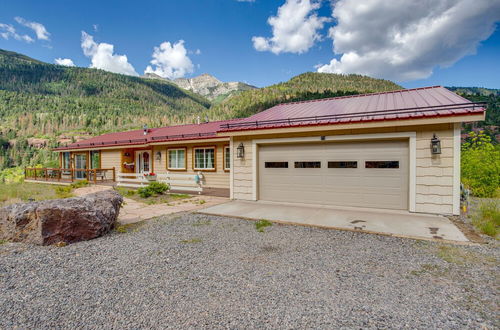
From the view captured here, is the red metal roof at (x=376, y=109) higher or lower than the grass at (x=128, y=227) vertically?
higher

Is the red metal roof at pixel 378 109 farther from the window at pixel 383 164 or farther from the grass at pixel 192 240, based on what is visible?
the grass at pixel 192 240

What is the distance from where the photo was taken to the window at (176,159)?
45.1 feet

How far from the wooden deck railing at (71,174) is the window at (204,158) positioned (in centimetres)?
691

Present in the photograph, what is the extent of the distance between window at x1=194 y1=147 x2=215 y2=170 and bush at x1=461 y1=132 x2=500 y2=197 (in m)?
11.8

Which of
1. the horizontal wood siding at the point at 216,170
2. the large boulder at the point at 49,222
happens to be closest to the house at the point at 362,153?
the horizontal wood siding at the point at 216,170

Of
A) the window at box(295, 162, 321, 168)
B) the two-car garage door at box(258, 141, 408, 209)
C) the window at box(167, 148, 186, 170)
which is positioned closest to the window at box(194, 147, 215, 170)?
the window at box(167, 148, 186, 170)

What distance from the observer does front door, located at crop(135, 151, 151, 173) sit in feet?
51.5

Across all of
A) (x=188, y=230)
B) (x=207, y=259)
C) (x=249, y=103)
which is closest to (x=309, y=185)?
(x=188, y=230)

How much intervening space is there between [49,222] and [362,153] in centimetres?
791

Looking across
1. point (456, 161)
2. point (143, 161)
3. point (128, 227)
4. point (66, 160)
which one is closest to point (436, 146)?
point (456, 161)

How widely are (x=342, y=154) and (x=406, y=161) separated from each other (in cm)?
173

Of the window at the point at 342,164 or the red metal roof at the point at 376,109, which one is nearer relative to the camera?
the red metal roof at the point at 376,109

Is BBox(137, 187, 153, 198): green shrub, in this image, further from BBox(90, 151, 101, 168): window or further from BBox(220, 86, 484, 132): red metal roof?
BBox(90, 151, 101, 168): window

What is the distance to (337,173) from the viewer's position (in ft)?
24.9
